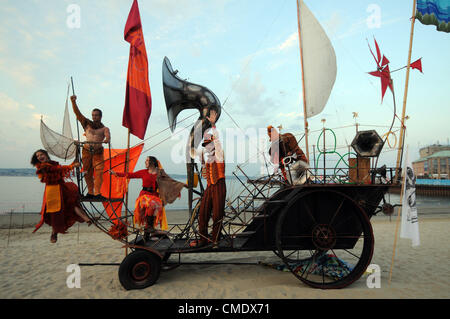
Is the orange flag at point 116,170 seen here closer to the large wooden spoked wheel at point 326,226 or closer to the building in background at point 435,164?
the large wooden spoked wheel at point 326,226

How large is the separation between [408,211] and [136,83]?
17.8ft

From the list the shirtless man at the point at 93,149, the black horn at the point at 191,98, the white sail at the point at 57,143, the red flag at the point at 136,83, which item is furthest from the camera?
the black horn at the point at 191,98

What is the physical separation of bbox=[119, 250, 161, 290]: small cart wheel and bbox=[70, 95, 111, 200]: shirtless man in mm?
1191

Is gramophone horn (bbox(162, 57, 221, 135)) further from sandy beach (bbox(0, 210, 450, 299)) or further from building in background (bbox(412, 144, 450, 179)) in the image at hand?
building in background (bbox(412, 144, 450, 179))

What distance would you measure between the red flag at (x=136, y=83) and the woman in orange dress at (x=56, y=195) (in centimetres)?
119

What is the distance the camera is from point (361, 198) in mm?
4590

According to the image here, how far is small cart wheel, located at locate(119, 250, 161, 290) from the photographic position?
422 cm

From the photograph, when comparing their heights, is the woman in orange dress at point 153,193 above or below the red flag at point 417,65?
below

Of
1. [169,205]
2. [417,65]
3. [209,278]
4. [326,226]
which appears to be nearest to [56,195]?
[209,278]

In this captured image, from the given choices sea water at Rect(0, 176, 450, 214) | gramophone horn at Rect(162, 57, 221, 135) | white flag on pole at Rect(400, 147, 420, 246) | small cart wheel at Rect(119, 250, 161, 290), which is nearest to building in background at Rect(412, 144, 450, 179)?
sea water at Rect(0, 176, 450, 214)

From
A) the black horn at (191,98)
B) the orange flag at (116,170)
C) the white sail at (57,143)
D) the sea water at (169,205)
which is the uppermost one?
the black horn at (191,98)

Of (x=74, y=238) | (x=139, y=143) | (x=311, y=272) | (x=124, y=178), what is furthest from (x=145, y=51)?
(x=74, y=238)

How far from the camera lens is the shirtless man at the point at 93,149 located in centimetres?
435

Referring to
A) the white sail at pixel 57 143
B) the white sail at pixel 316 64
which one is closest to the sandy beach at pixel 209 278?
the white sail at pixel 57 143
